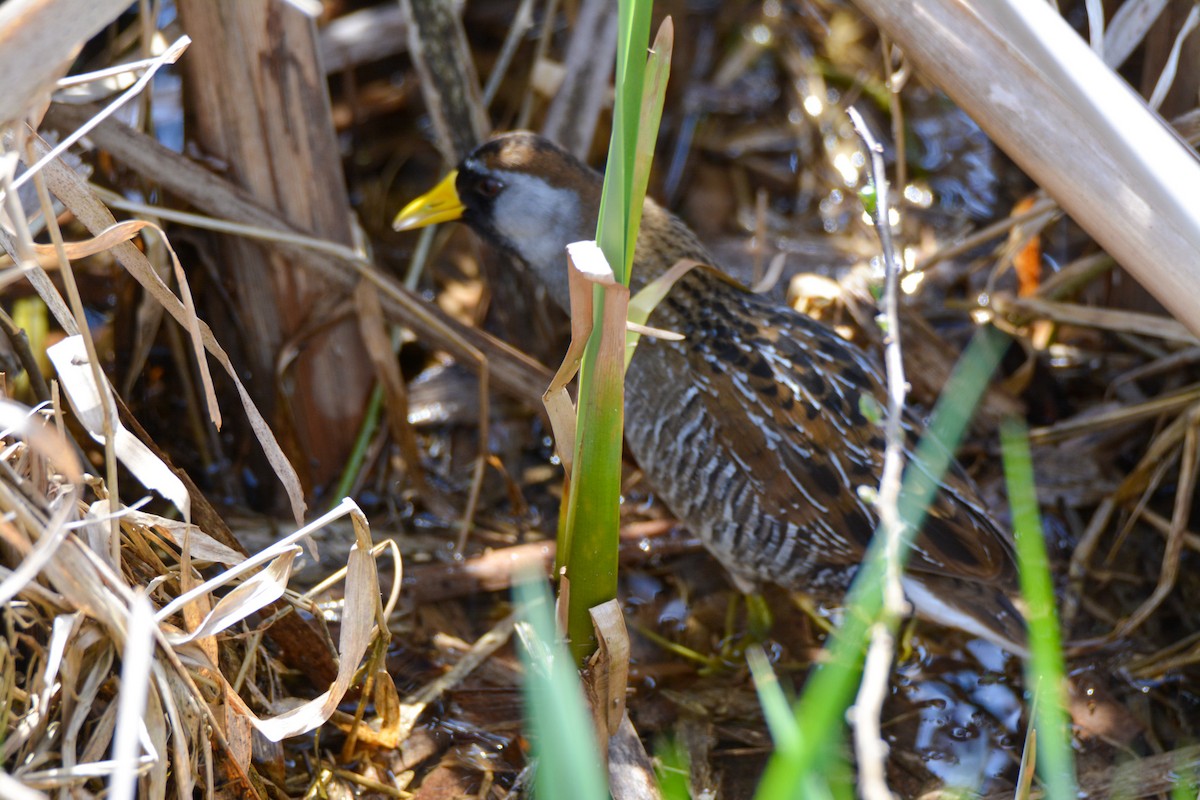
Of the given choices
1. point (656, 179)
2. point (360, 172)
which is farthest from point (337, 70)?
point (656, 179)

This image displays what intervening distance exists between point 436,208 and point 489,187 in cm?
14

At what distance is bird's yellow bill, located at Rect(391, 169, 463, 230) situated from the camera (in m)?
2.27

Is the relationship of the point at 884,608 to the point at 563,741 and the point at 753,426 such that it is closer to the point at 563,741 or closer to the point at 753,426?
the point at 563,741

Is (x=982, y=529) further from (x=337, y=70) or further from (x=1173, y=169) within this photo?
(x=337, y=70)

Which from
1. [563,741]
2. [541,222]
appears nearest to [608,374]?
[563,741]

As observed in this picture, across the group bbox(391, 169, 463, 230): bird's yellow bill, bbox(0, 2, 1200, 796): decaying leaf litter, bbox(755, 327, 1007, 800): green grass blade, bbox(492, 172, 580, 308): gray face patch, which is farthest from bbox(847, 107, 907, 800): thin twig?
bbox(391, 169, 463, 230): bird's yellow bill

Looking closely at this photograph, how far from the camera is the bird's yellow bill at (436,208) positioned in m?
2.27

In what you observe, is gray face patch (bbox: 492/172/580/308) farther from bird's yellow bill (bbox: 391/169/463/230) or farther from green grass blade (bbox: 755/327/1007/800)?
green grass blade (bbox: 755/327/1007/800)

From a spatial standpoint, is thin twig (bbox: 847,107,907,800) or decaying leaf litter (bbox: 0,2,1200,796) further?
decaying leaf litter (bbox: 0,2,1200,796)

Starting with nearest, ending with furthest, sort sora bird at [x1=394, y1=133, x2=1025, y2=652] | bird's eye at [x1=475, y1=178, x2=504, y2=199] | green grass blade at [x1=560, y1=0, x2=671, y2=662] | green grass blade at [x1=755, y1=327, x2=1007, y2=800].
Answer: green grass blade at [x1=755, y1=327, x2=1007, y2=800], green grass blade at [x1=560, y1=0, x2=671, y2=662], sora bird at [x1=394, y1=133, x2=1025, y2=652], bird's eye at [x1=475, y1=178, x2=504, y2=199]

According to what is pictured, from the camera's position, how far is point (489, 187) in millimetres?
2213

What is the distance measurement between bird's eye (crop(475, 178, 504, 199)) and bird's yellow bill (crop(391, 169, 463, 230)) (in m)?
0.07

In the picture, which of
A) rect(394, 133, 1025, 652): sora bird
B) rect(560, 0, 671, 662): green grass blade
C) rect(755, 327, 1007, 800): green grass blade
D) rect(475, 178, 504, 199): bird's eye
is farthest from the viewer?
rect(475, 178, 504, 199): bird's eye

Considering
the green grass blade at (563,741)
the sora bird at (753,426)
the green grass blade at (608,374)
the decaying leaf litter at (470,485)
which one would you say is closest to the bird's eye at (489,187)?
the sora bird at (753,426)
